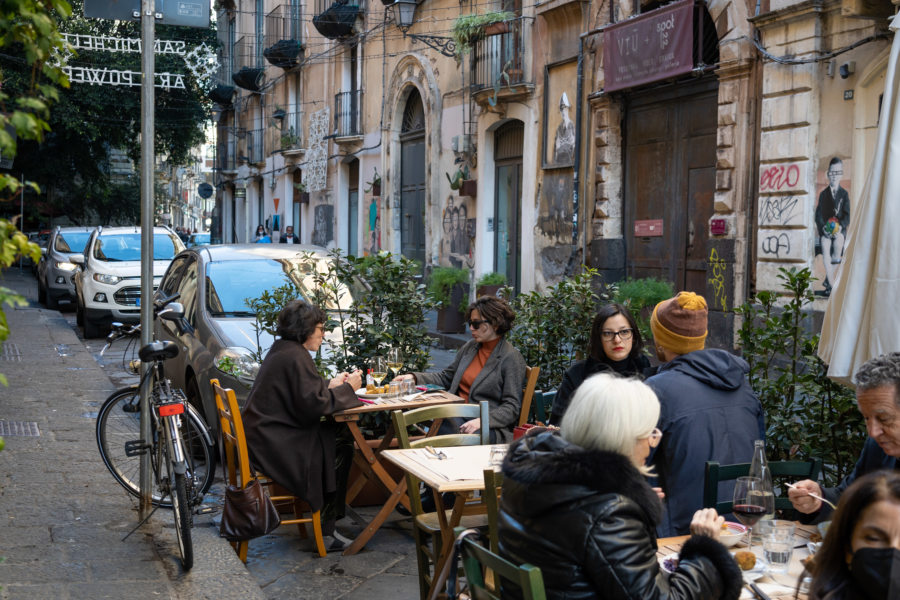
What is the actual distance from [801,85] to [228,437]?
804cm

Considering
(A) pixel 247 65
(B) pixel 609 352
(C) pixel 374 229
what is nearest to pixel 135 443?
(B) pixel 609 352

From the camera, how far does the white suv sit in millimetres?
16094

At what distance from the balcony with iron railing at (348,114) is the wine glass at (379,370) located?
18.8 metres

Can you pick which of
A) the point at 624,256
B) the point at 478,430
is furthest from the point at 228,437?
the point at 624,256

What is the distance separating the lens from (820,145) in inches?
434

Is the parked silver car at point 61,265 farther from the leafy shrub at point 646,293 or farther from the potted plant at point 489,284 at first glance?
the leafy shrub at point 646,293

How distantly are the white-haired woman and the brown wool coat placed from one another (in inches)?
111

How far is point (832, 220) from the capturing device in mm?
10812

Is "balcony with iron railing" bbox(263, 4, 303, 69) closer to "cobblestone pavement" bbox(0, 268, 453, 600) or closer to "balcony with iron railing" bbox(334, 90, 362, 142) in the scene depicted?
"balcony with iron railing" bbox(334, 90, 362, 142)

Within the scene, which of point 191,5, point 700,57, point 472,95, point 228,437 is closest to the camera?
point 228,437

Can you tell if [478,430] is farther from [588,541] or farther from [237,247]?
[237,247]

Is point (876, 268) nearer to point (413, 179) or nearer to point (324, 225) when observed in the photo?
point (413, 179)

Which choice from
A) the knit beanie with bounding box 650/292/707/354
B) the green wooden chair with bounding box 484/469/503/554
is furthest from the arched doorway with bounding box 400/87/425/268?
the green wooden chair with bounding box 484/469/503/554

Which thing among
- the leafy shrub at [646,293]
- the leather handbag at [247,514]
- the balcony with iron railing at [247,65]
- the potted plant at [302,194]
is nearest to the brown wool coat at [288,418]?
the leather handbag at [247,514]
